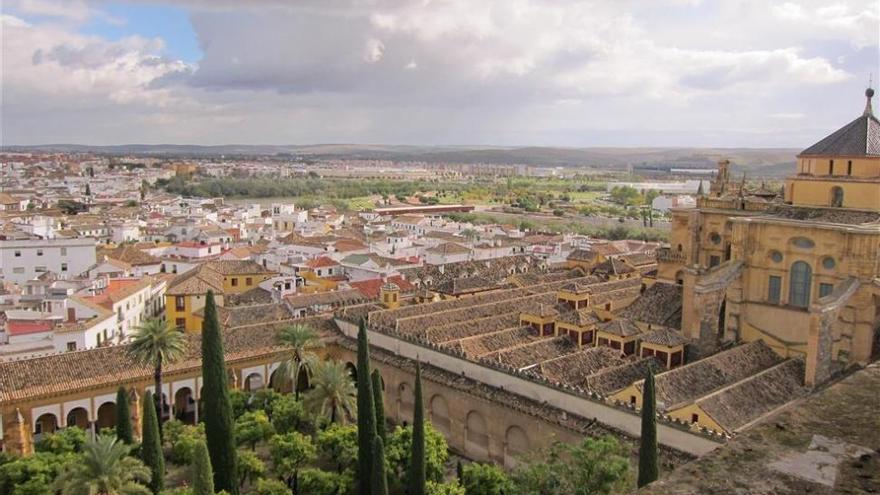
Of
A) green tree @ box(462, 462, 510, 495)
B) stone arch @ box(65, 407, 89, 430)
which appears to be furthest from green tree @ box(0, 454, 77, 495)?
green tree @ box(462, 462, 510, 495)

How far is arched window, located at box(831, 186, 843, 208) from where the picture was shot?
26.9m

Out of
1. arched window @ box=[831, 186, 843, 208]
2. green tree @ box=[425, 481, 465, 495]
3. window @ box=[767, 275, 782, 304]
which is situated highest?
arched window @ box=[831, 186, 843, 208]

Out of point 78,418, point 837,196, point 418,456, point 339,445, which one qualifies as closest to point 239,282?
point 78,418

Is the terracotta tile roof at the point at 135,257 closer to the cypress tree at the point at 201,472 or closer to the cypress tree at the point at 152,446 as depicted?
the cypress tree at the point at 152,446

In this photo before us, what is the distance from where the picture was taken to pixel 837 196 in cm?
2705

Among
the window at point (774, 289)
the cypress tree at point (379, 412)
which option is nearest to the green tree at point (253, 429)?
the cypress tree at point (379, 412)

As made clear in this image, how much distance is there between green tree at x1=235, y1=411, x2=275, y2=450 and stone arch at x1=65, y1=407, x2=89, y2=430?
7.07 metres

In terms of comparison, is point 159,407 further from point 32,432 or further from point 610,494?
point 610,494

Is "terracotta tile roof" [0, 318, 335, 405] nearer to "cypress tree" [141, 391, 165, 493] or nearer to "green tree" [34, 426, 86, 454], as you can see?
"green tree" [34, 426, 86, 454]

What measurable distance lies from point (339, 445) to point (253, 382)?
425 inches

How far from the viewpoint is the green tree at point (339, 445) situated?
22891 millimetres

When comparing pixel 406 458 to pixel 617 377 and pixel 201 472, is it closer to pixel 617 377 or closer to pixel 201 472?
pixel 201 472

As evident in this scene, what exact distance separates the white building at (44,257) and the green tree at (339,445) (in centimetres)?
3576

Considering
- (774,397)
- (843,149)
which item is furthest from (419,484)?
(843,149)
